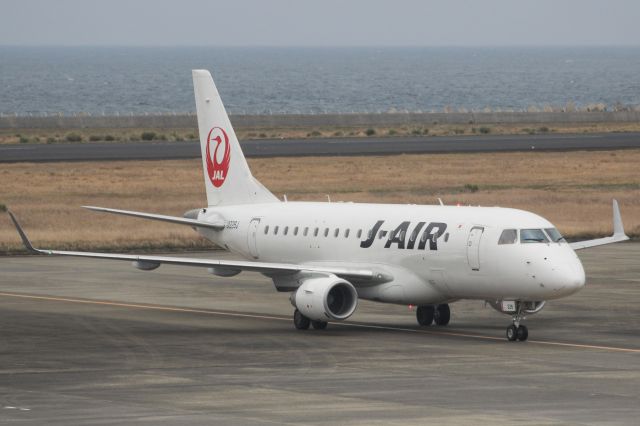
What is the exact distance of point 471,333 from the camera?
40250 mm

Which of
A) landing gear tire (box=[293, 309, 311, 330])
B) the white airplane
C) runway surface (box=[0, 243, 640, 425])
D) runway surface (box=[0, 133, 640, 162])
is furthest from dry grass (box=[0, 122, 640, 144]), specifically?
landing gear tire (box=[293, 309, 311, 330])

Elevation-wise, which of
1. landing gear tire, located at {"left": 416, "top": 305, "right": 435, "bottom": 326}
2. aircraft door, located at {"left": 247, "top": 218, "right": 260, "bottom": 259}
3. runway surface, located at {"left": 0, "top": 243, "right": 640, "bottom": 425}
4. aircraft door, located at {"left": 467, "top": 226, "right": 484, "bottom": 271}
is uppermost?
aircraft door, located at {"left": 247, "top": 218, "right": 260, "bottom": 259}

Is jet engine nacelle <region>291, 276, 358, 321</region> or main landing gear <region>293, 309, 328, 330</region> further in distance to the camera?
main landing gear <region>293, 309, 328, 330</region>

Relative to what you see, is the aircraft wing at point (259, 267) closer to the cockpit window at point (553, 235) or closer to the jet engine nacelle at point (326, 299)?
the jet engine nacelle at point (326, 299)

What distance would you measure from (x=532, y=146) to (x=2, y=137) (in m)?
48.5

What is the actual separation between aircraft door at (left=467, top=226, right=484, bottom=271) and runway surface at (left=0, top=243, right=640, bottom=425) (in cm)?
203

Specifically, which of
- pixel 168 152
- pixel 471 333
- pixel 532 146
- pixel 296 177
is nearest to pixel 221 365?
pixel 471 333

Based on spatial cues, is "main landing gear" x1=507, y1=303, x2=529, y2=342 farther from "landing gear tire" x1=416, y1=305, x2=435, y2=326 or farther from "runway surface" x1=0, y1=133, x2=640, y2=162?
"runway surface" x1=0, y1=133, x2=640, y2=162

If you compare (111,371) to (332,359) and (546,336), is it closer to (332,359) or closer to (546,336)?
(332,359)

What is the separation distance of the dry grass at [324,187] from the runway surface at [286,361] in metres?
16.8

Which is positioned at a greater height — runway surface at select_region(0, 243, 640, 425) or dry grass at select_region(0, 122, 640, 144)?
dry grass at select_region(0, 122, 640, 144)

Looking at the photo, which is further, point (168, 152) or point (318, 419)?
point (168, 152)

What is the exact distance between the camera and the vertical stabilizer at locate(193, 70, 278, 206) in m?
47.8

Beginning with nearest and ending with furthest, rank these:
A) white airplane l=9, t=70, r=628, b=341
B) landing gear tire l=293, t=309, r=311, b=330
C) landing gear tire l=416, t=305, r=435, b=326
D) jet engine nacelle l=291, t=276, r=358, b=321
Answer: white airplane l=9, t=70, r=628, b=341
jet engine nacelle l=291, t=276, r=358, b=321
landing gear tire l=293, t=309, r=311, b=330
landing gear tire l=416, t=305, r=435, b=326
